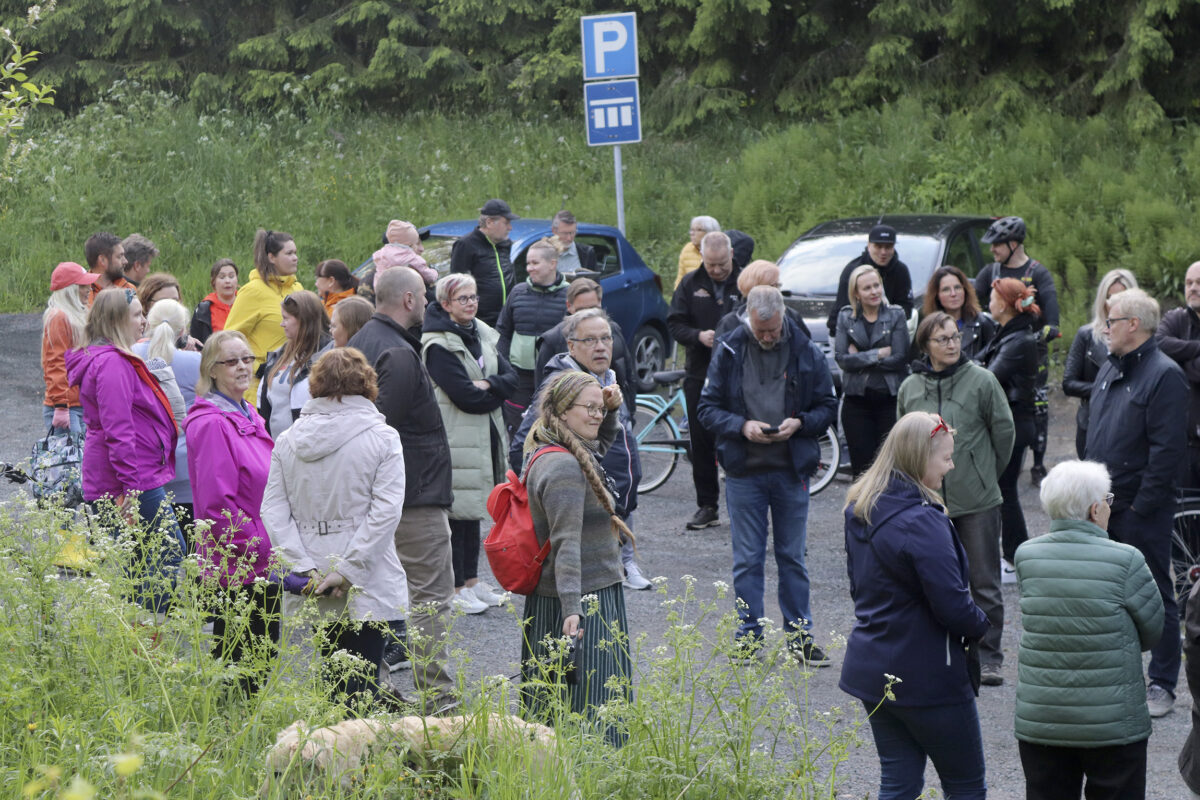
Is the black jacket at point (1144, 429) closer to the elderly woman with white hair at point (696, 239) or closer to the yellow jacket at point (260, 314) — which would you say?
the yellow jacket at point (260, 314)

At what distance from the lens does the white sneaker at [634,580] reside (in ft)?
27.9

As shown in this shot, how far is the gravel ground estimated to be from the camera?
6051 millimetres

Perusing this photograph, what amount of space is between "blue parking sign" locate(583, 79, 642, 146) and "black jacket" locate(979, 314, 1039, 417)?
16.9 feet

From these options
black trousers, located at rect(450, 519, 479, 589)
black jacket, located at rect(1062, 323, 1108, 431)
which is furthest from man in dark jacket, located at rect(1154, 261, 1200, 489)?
black trousers, located at rect(450, 519, 479, 589)

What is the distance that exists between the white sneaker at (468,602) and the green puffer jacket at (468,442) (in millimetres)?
674

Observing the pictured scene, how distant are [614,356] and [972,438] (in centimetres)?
243

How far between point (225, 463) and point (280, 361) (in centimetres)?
167

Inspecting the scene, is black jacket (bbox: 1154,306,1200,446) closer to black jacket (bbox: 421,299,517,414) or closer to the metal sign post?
black jacket (bbox: 421,299,517,414)

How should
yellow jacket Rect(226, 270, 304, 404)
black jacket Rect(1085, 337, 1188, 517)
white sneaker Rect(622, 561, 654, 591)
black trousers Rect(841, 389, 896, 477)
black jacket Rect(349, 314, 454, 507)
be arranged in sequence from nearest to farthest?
black jacket Rect(349, 314, 454, 507) → black jacket Rect(1085, 337, 1188, 517) → white sneaker Rect(622, 561, 654, 591) → yellow jacket Rect(226, 270, 304, 404) → black trousers Rect(841, 389, 896, 477)

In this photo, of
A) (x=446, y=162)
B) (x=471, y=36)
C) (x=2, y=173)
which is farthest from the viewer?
(x=471, y=36)

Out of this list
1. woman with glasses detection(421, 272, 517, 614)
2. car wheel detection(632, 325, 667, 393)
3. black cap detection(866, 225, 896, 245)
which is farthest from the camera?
car wheel detection(632, 325, 667, 393)

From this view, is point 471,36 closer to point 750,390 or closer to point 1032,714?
point 750,390

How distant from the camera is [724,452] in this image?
7.27 m

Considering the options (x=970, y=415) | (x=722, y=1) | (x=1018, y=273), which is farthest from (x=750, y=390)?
(x=722, y=1)
